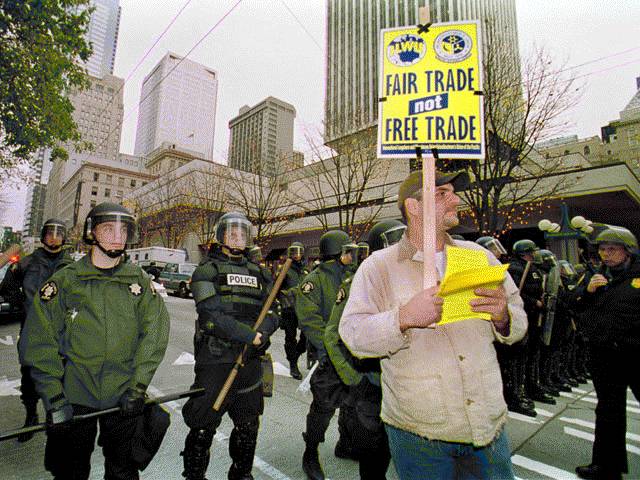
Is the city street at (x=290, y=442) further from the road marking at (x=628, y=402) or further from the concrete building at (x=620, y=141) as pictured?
the concrete building at (x=620, y=141)

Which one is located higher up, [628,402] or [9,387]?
[9,387]

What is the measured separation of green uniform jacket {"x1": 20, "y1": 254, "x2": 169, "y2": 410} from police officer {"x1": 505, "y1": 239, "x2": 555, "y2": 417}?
4.95 metres

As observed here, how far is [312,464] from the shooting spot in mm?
3139

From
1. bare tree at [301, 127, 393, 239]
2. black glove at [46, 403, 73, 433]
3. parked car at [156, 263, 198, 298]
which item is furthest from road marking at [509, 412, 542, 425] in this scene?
parked car at [156, 263, 198, 298]

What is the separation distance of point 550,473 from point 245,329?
10.2 ft

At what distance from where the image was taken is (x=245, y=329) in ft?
9.36

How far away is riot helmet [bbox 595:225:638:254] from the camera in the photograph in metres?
3.46

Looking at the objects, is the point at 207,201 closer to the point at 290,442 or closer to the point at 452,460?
the point at 290,442

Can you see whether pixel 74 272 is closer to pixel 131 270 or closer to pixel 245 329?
pixel 131 270

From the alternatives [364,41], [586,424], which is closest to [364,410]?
[586,424]

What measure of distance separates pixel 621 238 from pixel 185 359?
7.44 meters

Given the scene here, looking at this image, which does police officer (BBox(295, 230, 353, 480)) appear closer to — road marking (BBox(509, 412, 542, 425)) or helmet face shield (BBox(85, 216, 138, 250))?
helmet face shield (BBox(85, 216, 138, 250))

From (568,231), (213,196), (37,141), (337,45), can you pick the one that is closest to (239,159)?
(213,196)

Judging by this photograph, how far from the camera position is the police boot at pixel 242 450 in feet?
9.19
